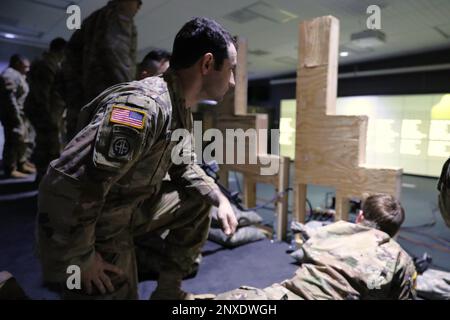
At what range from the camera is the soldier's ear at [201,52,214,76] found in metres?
0.78

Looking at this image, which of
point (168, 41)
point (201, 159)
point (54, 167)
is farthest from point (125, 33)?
point (54, 167)

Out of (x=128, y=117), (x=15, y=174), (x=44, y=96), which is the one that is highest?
(x=44, y=96)

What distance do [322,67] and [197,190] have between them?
3.28 feet

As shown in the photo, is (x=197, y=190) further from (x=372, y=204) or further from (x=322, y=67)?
(x=322, y=67)

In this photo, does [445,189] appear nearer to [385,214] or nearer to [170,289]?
[385,214]

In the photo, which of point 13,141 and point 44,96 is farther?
point 13,141

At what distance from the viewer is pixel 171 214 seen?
1131mm

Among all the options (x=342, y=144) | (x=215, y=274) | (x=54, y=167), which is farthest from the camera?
(x=342, y=144)

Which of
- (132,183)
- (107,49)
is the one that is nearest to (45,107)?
(107,49)

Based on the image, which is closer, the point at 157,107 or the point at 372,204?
the point at 157,107

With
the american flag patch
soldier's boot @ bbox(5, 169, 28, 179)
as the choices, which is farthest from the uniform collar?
soldier's boot @ bbox(5, 169, 28, 179)

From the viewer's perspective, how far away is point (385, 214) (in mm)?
1144

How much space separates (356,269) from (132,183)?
0.77 meters
